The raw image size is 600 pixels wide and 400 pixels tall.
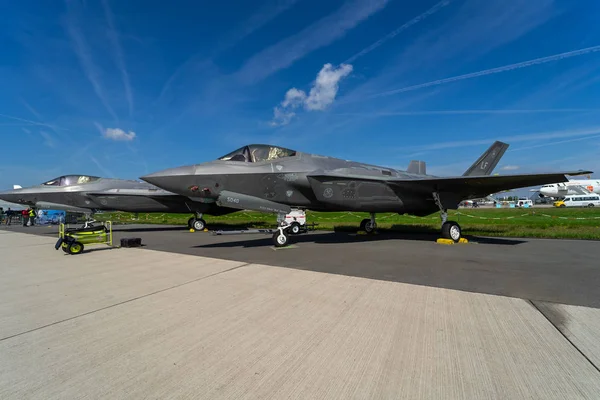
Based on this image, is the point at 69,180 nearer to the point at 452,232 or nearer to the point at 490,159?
the point at 452,232

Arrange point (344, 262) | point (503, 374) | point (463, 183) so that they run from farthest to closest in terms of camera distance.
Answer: point (463, 183) → point (344, 262) → point (503, 374)

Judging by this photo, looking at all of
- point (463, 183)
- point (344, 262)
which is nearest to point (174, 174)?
point (344, 262)

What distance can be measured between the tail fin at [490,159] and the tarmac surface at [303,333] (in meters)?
8.71

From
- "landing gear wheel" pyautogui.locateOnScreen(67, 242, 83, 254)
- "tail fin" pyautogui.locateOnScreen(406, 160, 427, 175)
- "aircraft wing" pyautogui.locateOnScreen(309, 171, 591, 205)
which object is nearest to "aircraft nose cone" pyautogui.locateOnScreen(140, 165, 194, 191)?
"landing gear wheel" pyautogui.locateOnScreen(67, 242, 83, 254)

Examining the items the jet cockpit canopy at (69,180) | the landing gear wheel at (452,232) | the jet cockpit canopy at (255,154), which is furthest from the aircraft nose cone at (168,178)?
the jet cockpit canopy at (69,180)

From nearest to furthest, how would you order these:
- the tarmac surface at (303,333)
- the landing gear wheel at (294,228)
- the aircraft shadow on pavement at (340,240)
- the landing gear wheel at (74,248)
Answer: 1. the tarmac surface at (303,333)
2. the landing gear wheel at (74,248)
3. the aircraft shadow on pavement at (340,240)
4. the landing gear wheel at (294,228)

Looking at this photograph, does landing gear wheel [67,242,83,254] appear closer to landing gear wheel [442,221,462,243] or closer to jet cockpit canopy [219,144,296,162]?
jet cockpit canopy [219,144,296,162]

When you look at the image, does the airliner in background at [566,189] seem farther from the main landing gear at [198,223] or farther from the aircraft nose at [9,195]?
the aircraft nose at [9,195]

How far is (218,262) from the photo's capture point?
237 inches

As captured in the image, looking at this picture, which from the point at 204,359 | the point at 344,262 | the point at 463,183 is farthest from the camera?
the point at 463,183

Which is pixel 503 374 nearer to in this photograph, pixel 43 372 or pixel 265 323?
pixel 265 323

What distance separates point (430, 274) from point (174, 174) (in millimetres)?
6612

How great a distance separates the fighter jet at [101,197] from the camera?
14312 millimetres

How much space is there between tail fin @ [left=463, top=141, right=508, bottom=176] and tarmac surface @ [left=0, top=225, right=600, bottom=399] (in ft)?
28.6
